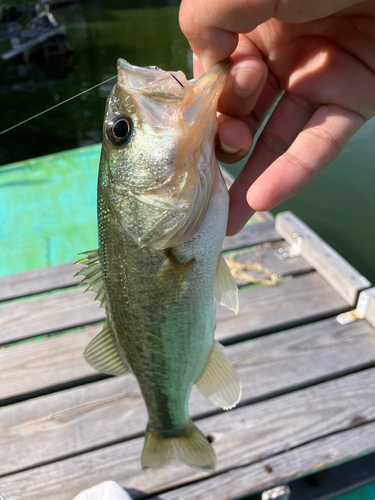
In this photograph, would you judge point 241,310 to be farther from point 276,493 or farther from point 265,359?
point 276,493

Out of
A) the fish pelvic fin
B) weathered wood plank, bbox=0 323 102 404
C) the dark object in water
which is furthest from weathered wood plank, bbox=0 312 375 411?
the dark object in water

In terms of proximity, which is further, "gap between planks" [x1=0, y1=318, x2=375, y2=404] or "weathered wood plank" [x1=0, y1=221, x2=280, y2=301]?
"weathered wood plank" [x1=0, y1=221, x2=280, y2=301]

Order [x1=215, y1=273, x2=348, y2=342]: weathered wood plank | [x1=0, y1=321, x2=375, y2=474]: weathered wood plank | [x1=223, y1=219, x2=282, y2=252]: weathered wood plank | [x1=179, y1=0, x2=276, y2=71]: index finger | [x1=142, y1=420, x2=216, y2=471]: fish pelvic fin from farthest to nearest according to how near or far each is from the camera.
Result: [x1=223, y1=219, x2=282, y2=252]: weathered wood plank < [x1=215, y1=273, x2=348, y2=342]: weathered wood plank < [x1=0, y1=321, x2=375, y2=474]: weathered wood plank < [x1=142, y1=420, x2=216, y2=471]: fish pelvic fin < [x1=179, y1=0, x2=276, y2=71]: index finger

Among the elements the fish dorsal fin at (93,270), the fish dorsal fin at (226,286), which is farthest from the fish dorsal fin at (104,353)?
the fish dorsal fin at (226,286)

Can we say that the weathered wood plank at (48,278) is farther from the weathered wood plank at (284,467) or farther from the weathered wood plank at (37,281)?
the weathered wood plank at (284,467)

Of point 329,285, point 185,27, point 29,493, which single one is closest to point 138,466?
point 29,493

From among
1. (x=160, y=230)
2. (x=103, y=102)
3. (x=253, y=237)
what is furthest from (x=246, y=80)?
(x=103, y=102)

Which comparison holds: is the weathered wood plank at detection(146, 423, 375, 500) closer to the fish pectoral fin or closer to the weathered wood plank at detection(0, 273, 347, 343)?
the fish pectoral fin
